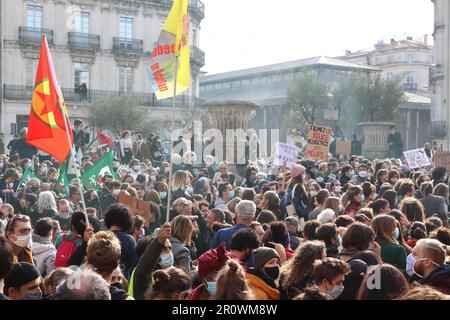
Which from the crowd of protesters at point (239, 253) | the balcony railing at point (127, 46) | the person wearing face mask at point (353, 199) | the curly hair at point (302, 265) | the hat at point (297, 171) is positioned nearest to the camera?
the crowd of protesters at point (239, 253)

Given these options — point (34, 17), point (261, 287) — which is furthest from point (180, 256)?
point (34, 17)

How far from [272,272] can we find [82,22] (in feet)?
139

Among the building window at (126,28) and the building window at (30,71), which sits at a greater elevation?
the building window at (126,28)

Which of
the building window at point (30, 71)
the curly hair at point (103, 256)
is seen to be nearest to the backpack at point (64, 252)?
the curly hair at point (103, 256)

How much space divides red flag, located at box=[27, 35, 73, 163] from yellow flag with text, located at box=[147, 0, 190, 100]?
203cm

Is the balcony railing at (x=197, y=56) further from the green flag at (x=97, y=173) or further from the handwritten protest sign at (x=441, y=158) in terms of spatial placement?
the green flag at (x=97, y=173)

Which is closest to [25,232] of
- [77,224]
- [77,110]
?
[77,224]

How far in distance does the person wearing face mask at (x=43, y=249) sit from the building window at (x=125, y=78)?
132 feet

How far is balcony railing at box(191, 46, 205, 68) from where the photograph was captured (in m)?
48.8

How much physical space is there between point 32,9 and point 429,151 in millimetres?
29840

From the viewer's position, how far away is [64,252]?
21.4 feet

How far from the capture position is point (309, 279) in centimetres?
508

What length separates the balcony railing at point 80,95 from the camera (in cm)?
4222

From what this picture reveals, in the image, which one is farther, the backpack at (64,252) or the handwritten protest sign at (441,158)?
the handwritten protest sign at (441,158)
